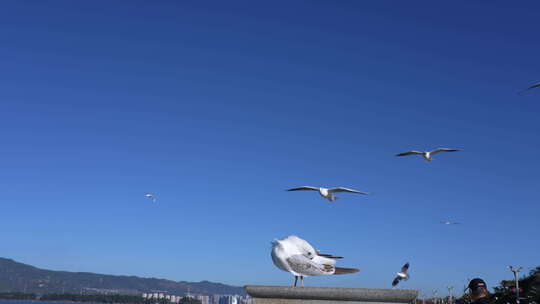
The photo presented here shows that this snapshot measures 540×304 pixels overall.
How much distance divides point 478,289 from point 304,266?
6.27 metres

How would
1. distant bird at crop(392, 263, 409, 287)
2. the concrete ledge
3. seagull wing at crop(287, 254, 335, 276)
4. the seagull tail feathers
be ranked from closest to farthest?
the concrete ledge < seagull wing at crop(287, 254, 335, 276) < the seagull tail feathers < distant bird at crop(392, 263, 409, 287)

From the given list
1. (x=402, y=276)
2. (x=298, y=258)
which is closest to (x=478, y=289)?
(x=298, y=258)

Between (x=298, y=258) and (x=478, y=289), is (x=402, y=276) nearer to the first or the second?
(x=298, y=258)

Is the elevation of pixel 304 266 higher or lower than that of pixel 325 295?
higher

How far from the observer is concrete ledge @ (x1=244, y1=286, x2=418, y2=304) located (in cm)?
1131

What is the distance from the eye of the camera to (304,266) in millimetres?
12445

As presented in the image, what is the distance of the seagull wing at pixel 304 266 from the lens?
12422 millimetres

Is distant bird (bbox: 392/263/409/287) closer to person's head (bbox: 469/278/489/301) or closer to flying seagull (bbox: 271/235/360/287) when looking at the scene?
flying seagull (bbox: 271/235/360/287)

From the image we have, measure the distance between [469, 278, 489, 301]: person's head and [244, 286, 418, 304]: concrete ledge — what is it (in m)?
4.78

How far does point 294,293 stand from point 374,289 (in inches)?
69.7

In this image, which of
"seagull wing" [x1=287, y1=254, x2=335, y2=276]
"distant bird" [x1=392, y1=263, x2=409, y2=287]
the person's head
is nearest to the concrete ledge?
"seagull wing" [x1=287, y1=254, x2=335, y2=276]

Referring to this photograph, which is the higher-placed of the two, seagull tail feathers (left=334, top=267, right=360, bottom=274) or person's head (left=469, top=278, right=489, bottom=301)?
seagull tail feathers (left=334, top=267, right=360, bottom=274)

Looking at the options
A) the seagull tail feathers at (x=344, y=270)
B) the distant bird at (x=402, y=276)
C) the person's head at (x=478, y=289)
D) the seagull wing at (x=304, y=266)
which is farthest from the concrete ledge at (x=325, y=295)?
the person's head at (x=478, y=289)

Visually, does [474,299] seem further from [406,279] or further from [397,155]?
[397,155]
